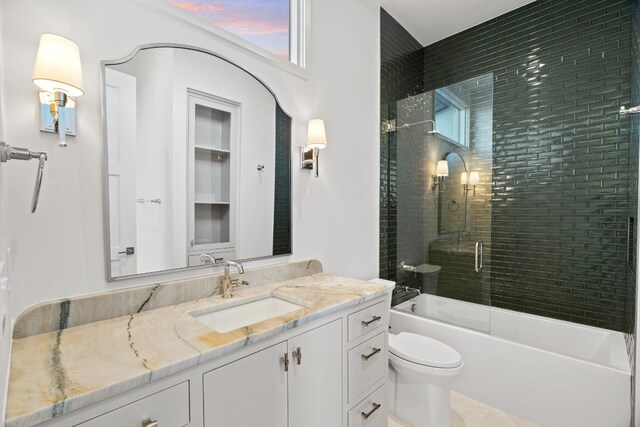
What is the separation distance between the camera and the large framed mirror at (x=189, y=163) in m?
1.26

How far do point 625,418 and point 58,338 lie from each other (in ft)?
8.96

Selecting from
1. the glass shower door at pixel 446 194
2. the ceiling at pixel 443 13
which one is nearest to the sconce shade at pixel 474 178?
the glass shower door at pixel 446 194

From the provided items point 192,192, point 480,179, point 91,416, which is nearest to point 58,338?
point 91,416

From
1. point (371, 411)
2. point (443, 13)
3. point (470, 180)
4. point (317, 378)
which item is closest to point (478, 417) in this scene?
point (371, 411)

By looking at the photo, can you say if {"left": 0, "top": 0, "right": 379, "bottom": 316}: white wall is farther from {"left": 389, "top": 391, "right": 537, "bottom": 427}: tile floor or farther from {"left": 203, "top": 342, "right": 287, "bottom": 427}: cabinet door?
{"left": 389, "top": 391, "right": 537, "bottom": 427}: tile floor

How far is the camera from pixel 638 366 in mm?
1586

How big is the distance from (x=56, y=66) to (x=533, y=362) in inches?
111

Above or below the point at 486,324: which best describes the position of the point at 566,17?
above

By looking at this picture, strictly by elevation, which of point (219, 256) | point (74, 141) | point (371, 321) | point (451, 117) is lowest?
point (371, 321)

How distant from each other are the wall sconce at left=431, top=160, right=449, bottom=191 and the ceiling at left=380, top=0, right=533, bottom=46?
131 centimetres

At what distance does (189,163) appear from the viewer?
1.49 m

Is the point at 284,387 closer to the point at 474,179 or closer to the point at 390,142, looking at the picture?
the point at 390,142

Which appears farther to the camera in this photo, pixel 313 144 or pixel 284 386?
pixel 313 144

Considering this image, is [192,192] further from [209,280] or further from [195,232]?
[209,280]
